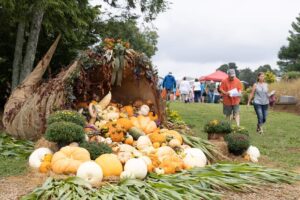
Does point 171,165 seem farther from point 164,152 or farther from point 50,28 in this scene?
point 50,28

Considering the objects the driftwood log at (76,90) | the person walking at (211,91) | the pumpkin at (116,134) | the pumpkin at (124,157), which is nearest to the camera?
the pumpkin at (124,157)

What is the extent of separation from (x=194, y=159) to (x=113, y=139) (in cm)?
128

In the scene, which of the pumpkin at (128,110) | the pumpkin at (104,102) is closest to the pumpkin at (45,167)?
the pumpkin at (104,102)

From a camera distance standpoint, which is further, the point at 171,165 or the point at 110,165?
the point at 171,165

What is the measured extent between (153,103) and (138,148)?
84.9 inches

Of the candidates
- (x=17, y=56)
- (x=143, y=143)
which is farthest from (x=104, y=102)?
(x=17, y=56)

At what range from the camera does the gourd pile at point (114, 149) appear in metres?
6.03

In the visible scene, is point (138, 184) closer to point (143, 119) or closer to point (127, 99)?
point (143, 119)

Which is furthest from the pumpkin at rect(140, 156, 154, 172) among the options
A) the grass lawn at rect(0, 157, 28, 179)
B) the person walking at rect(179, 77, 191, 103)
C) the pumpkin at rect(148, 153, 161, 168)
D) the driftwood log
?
the person walking at rect(179, 77, 191, 103)

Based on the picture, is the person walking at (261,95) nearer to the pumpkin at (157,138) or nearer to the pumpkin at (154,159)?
the pumpkin at (157,138)

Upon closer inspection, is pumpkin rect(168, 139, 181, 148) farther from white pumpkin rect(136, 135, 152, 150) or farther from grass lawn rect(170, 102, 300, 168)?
grass lawn rect(170, 102, 300, 168)

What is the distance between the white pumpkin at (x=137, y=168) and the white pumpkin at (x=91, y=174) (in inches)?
16.8

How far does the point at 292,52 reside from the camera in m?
58.2

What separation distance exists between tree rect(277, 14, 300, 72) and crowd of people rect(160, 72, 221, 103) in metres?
28.0
